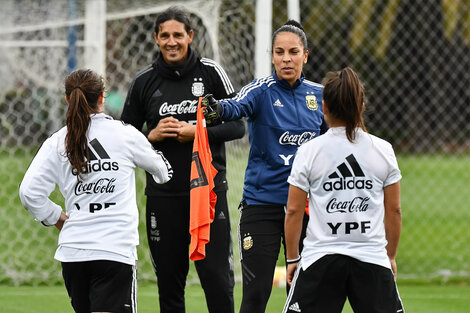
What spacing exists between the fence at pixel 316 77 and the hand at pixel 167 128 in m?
0.41

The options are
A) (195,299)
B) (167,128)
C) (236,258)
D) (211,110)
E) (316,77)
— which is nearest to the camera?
(211,110)

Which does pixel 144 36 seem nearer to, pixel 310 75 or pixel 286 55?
pixel 286 55

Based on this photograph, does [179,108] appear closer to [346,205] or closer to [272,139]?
[272,139]

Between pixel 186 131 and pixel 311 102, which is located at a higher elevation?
pixel 311 102

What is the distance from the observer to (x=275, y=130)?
175 inches

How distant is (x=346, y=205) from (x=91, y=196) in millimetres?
1201

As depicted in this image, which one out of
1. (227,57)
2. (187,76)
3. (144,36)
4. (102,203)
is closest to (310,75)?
(144,36)

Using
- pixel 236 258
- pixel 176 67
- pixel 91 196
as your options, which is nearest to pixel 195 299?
pixel 236 258

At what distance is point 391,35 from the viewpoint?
2072 centimetres

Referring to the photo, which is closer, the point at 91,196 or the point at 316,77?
the point at 91,196

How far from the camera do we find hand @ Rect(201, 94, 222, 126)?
4.18 metres

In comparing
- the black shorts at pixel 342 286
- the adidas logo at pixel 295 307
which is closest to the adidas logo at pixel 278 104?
the black shorts at pixel 342 286

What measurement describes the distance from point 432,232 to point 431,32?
36.6ft

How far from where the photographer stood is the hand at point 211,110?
13.7 ft
